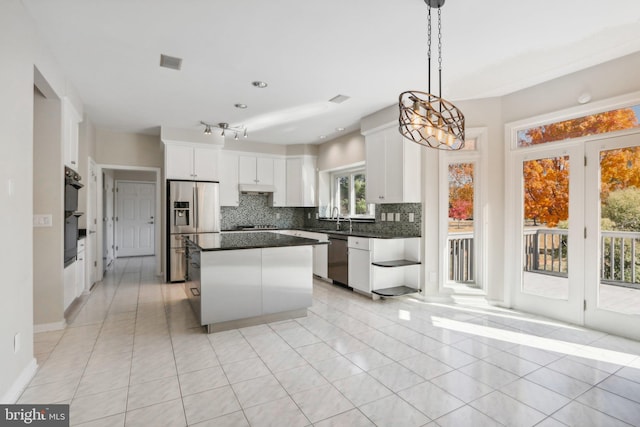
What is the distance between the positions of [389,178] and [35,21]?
150 inches

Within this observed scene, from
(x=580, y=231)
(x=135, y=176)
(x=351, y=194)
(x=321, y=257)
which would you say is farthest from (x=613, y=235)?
(x=135, y=176)

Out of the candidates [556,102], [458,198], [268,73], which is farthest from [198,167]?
[556,102]

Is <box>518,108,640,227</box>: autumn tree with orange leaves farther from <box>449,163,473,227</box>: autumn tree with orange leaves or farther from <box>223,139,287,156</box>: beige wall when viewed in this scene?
<box>223,139,287,156</box>: beige wall

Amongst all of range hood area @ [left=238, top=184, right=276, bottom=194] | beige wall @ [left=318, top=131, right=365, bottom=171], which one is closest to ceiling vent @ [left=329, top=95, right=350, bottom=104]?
beige wall @ [left=318, top=131, right=365, bottom=171]

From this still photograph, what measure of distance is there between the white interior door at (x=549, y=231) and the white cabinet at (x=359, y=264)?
169cm

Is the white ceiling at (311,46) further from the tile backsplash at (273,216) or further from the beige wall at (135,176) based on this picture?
the beige wall at (135,176)

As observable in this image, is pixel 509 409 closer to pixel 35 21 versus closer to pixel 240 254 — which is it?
pixel 240 254

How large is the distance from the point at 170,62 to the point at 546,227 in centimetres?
424

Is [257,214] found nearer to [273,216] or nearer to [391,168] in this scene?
[273,216]

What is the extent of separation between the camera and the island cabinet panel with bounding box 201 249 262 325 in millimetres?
3111

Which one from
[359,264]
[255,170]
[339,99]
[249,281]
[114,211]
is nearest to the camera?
[249,281]

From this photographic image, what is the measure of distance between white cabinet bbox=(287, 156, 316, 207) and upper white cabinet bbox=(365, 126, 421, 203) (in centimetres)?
200

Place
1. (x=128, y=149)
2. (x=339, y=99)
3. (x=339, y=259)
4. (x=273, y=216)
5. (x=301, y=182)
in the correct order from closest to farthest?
1. (x=339, y=99)
2. (x=339, y=259)
3. (x=128, y=149)
4. (x=301, y=182)
5. (x=273, y=216)

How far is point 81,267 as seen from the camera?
437cm
